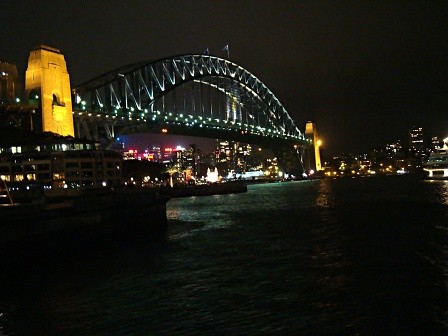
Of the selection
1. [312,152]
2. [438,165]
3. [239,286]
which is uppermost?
[312,152]

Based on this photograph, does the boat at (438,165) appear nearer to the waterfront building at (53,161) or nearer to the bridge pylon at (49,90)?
the waterfront building at (53,161)

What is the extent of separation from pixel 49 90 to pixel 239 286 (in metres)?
53.7

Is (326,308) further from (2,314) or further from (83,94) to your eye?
(83,94)

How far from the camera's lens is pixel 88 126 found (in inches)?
2798

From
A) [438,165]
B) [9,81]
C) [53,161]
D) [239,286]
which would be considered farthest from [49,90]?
[438,165]

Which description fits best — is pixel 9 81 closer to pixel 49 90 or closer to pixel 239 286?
pixel 49 90

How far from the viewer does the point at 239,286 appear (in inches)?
587

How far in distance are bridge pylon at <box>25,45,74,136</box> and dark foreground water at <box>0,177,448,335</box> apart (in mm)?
40942

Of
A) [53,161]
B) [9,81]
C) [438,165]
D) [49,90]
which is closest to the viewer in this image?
[49,90]

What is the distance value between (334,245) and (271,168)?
16623 cm

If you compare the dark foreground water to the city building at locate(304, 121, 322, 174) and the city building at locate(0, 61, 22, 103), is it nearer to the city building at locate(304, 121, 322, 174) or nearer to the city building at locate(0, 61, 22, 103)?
the city building at locate(0, 61, 22, 103)

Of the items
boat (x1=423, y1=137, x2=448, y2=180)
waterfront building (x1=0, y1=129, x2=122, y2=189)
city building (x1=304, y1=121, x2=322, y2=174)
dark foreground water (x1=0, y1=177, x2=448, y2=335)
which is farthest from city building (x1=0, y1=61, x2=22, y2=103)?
city building (x1=304, y1=121, x2=322, y2=174)

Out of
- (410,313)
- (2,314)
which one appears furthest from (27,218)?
(410,313)

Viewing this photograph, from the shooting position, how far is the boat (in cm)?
8662
